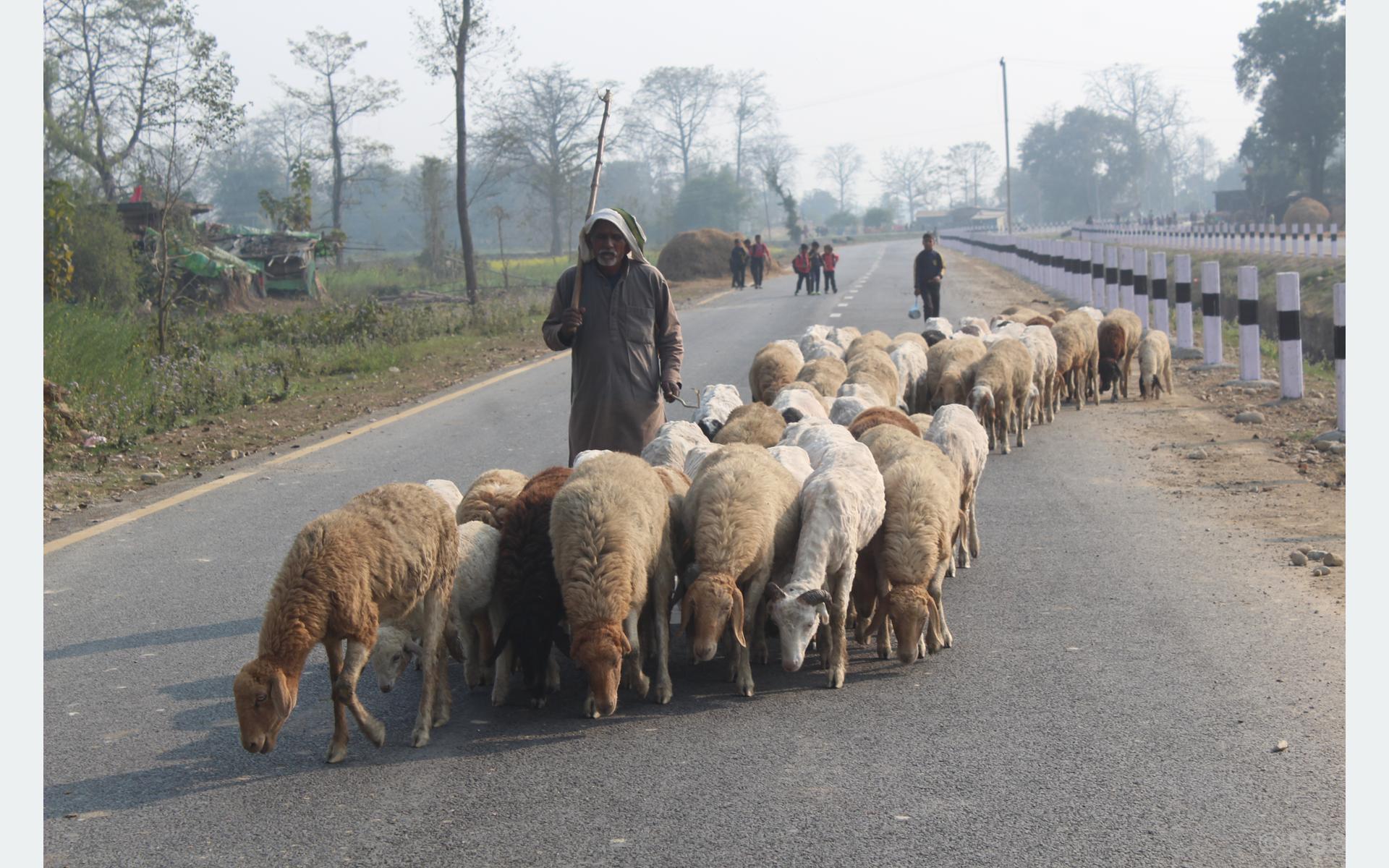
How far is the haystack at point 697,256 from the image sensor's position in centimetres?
4875

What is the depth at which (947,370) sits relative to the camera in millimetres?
12484

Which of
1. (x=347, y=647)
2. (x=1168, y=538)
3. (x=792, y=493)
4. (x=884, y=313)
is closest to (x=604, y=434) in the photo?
(x=792, y=493)

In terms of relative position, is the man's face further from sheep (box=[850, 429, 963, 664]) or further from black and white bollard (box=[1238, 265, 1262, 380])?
black and white bollard (box=[1238, 265, 1262, 380])

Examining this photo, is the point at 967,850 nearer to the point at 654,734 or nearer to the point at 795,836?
the point at 795,836

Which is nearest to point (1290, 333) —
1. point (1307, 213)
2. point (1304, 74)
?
point (1307, 213)

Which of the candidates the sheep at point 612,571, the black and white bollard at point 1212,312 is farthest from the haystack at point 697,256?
the sheep at point 612,571

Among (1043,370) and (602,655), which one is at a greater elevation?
(1043,370)

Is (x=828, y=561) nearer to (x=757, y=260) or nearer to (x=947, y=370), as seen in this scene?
(x=947, y=370)

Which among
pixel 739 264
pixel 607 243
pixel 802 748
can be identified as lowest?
pixel 802 748

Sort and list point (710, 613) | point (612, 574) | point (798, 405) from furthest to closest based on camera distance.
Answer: point (798, 405), point (710, 613), point (612, 574)

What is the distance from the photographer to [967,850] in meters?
4.22

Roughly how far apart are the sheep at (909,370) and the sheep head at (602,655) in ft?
23.8

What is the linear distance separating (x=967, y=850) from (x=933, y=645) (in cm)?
216

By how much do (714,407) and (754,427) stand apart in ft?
5.74
